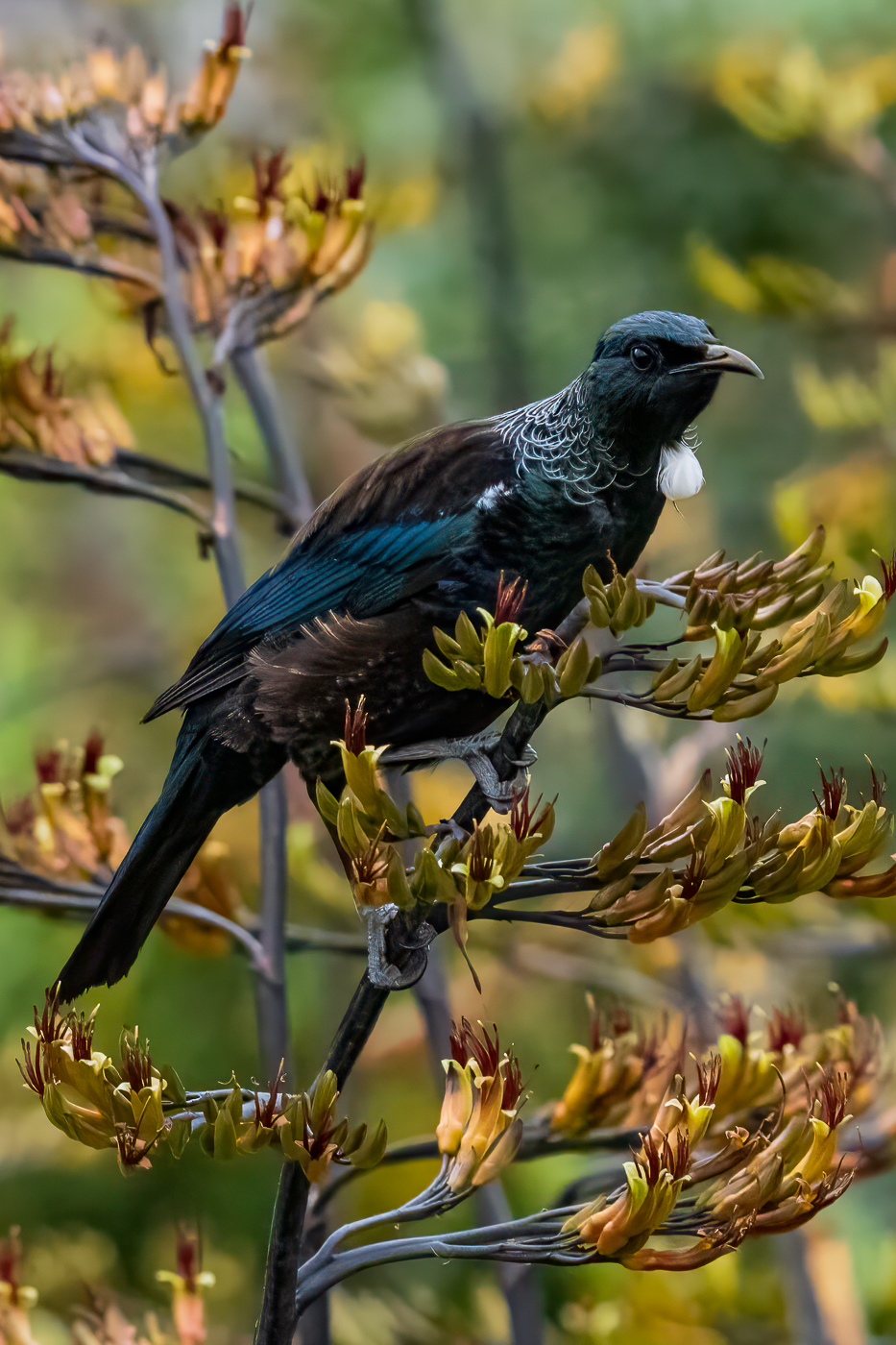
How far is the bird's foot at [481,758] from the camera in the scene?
4.44 feet

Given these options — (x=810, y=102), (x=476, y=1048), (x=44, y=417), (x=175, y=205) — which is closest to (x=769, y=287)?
(x=810, y=102)

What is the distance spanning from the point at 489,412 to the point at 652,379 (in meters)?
5.41

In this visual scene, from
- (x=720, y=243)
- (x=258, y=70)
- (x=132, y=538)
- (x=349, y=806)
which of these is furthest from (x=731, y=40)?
(x=349, y=806)

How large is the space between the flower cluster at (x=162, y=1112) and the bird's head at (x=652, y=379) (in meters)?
0.78

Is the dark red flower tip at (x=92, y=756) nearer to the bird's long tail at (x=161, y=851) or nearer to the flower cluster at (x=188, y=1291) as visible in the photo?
the bird's long tail at (x=161, y=851)

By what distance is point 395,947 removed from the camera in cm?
137

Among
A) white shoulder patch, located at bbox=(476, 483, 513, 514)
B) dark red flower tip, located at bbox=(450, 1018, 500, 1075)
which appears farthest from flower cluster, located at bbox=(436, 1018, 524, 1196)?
white shoulder patch, located at bbox=(476, 483, 513, 514)

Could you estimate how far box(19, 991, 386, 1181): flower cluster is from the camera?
1238 millimetres

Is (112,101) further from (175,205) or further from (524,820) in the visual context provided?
(524,820)

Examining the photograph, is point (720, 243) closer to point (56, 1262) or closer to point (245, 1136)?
point (56, 1262)

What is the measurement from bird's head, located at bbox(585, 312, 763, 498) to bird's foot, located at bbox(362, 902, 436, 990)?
0.57 meters

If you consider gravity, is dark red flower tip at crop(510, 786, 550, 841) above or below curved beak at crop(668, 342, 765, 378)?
below

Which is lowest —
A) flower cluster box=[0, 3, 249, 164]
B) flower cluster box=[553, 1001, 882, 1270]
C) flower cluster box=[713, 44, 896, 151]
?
flower cluster box=[553, 1001, 882, 1270]

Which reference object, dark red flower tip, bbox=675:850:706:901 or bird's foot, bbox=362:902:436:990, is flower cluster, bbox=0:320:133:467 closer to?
bird's foot, bbox=362:902:436:990
